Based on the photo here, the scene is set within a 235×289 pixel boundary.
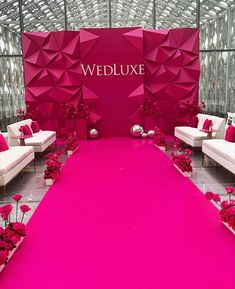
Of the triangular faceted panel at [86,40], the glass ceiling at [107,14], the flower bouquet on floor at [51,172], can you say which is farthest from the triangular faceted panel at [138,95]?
the flower bouquet on floor at [51,172]

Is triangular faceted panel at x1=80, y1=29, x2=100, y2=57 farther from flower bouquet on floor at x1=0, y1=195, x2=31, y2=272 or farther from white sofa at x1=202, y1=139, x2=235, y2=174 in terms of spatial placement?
flower bouquet on floor at x1=0, y1=195, x2=31, y2=272

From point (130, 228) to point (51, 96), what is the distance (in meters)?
7.96

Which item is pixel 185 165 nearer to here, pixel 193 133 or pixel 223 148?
pixel 223 148

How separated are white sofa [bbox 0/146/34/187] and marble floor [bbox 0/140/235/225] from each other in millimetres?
288

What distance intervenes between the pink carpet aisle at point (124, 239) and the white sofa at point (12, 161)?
Answer: 0.72 meters

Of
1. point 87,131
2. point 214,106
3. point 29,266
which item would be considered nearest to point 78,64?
point 87,131

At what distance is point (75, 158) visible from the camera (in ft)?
27.5

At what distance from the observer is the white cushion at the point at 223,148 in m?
5.93

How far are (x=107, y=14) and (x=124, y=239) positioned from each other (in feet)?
32.5

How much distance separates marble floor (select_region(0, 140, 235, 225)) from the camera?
5.46 m

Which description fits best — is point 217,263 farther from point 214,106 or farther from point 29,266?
point 214,106

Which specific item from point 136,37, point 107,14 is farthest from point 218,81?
point 107,14

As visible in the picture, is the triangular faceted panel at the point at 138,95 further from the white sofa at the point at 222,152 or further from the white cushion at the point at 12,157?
the white cushion at the point at 12,157

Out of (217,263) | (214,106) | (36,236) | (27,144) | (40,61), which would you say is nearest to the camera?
(217,263)
